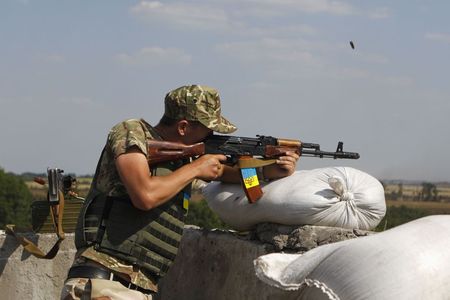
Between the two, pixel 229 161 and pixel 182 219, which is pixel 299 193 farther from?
pixel 182 219

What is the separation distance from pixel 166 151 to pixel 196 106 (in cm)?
24

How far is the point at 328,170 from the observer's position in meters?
4.74

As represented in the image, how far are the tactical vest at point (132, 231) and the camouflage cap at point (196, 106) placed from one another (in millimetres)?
284

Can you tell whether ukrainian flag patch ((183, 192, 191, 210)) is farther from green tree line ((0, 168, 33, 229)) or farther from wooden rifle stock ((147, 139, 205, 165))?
green tree line ((0, 168, 33, 229))

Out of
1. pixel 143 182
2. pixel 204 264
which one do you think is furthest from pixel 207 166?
pixel 204 264

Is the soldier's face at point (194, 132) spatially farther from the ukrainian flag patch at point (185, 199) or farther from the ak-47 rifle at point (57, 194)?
the ak-47 rifle at point (57, 194)

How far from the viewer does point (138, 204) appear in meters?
3.93

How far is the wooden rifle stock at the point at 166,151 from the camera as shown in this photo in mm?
4090

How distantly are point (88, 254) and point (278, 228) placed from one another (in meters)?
1.13

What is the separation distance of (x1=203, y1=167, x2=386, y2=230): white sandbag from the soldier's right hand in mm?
490

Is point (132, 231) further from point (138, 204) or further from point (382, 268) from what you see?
point (382, 268)

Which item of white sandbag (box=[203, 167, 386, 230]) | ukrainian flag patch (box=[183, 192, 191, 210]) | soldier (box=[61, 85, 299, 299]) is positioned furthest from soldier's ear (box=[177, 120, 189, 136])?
white sandbag (box=[203, 167, 386, 230])

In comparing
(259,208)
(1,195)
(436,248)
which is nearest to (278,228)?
(259,208)

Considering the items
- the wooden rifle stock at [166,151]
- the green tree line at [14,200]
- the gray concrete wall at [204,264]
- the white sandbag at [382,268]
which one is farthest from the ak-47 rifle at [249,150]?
the green tree line at [14,200]
